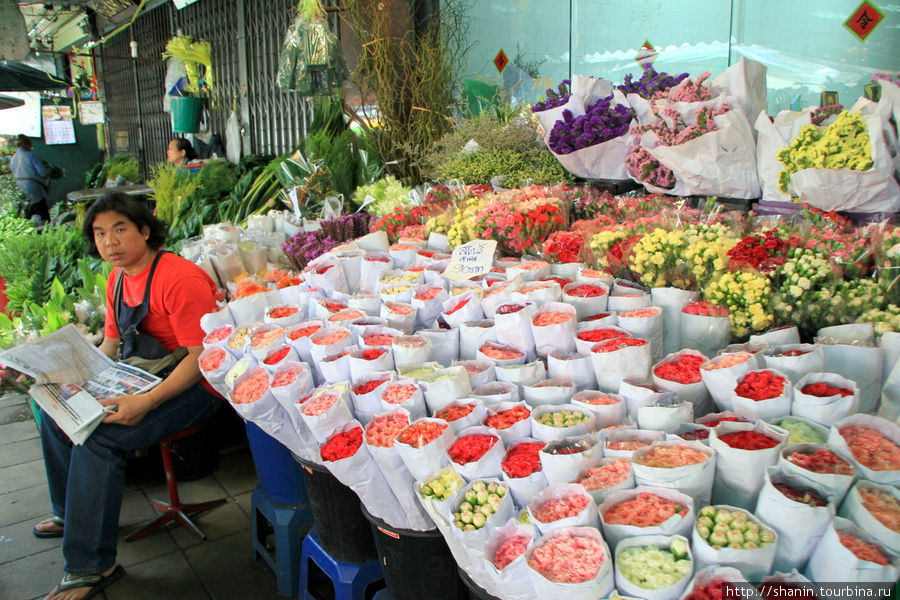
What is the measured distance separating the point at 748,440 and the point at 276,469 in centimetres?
187

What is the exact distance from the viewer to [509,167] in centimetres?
379

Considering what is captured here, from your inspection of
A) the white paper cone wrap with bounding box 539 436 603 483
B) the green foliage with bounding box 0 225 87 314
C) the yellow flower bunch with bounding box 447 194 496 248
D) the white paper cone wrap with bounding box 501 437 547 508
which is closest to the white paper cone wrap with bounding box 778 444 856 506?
the white paper cone wrap with bounding box 539 436 603 483

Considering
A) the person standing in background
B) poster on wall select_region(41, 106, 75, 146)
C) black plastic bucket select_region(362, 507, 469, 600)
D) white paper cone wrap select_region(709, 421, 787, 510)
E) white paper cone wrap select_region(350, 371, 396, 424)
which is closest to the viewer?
white paper cone wrap select_region(709, 421, 787, 510)

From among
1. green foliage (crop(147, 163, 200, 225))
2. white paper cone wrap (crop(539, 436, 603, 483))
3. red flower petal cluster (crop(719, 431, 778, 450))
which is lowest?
white paper cone wrap (crop(539, 436, 603, 483))

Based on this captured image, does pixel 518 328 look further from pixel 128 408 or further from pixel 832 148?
pixel 128 408

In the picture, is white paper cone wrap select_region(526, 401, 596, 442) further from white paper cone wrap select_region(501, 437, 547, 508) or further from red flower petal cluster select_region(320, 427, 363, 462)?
red flower petal cluster select_region(320, 427, 363, 462)

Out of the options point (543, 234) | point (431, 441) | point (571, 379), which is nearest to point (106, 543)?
point (431, 441)

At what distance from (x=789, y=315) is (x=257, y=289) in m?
2.29

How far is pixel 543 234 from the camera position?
2.84 m

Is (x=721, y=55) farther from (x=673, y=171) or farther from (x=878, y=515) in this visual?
(x=878, y=515)

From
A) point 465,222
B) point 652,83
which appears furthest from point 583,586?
point 652,83

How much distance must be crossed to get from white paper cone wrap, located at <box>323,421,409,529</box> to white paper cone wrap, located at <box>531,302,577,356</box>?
65 centimetres

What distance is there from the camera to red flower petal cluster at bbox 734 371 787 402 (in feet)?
4.91

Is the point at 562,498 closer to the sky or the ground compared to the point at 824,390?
closer to the ground
